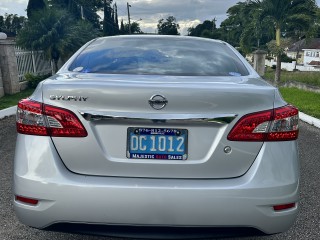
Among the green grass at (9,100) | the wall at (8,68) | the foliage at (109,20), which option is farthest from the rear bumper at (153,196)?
the foliage at (109,20)

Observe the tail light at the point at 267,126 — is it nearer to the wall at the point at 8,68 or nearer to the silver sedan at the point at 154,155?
the silver sedan at the point at 154,155

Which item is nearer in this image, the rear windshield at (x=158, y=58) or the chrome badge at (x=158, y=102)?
the chrome badge at (x=158, y=102)

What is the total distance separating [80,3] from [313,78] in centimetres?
3490

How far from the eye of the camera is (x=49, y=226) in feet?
6.47

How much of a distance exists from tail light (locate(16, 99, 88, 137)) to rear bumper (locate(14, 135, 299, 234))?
0.07 m

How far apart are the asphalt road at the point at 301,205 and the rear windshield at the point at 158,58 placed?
1.18 metres

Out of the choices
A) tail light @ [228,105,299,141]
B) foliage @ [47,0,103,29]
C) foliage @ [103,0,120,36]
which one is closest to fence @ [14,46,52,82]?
tail light @ [228,105,299,141]

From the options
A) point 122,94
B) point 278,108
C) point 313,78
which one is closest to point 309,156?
point 278,108

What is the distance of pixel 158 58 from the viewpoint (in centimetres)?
268

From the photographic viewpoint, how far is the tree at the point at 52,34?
14617 millimetres

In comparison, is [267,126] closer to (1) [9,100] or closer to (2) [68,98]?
(2) [68,98]

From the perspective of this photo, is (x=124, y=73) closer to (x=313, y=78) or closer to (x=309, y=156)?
(x=309, y=156)

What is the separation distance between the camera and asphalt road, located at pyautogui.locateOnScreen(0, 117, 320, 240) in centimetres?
267

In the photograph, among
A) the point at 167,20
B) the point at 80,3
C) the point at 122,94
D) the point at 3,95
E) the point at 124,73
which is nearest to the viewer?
the point at 122,94
